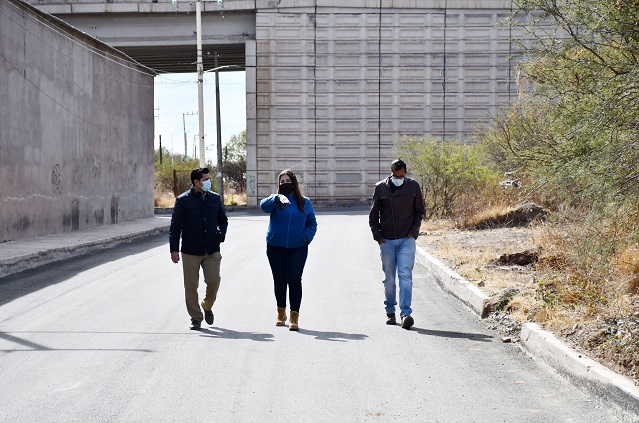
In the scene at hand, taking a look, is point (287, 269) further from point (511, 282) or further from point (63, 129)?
point (63, 129)

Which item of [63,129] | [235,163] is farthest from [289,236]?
[235,163]

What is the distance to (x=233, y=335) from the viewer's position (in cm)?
906

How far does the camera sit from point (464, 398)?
634 centimetres

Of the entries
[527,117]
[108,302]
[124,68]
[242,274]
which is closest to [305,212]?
[108,302]

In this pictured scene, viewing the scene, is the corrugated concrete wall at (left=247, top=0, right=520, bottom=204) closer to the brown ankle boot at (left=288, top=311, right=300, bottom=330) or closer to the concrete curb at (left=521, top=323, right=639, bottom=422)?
the brown ankle boot at (left=288, top=311, right=300, bottom=330)

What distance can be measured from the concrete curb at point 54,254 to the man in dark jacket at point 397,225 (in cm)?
818

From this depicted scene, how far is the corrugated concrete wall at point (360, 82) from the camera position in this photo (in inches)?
2080

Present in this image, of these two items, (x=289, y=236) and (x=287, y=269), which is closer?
(x=289, y=236)

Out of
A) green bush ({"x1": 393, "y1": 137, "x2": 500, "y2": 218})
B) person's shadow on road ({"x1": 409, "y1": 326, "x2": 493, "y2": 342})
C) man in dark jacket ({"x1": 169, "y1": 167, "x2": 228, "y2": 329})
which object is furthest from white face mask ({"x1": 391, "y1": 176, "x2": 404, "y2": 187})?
green bush ({"x1": 393, "y1": 137, "x2": 500, "y2": 218})

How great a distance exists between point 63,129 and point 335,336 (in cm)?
1881

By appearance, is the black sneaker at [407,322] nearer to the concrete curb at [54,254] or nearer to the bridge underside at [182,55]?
the concrete curb at [54,254]

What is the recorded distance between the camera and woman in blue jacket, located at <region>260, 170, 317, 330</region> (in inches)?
375

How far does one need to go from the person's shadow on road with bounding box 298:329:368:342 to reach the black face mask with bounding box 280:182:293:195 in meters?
1.53

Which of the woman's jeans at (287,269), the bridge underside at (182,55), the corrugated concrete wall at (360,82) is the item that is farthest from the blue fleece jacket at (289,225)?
the bridge underside at (182,55)
